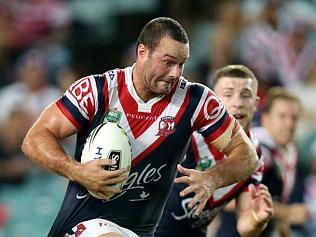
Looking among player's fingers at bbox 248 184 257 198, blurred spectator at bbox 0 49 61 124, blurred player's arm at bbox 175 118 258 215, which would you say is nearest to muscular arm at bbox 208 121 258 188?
blurred player's arm at bbox 175 118 258 215

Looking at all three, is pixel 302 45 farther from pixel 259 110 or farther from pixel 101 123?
pixel 101 123

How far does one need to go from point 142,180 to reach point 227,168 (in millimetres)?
558

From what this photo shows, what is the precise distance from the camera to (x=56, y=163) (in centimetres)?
594

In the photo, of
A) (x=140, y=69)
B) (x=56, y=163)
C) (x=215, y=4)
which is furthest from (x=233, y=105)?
(x=215, y=4)

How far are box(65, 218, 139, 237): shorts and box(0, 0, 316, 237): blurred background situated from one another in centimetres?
495

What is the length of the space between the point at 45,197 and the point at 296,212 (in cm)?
352

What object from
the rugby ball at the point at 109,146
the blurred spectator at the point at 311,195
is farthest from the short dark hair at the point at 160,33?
the blurred spectator at the point at 311,195

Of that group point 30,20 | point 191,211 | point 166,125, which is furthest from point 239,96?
point 30,20

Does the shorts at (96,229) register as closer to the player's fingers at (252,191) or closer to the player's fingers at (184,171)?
the player's fingers at (184,171)

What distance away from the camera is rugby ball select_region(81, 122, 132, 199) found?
5.95 metres

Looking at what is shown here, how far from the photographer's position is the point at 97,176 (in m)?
5.78

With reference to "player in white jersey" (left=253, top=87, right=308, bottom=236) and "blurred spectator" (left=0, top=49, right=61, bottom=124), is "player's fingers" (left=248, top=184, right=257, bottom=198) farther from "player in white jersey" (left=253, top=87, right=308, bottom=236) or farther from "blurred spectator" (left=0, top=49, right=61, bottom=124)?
"blurred spectator" (left=0, top=49, right=61, bottom=124)

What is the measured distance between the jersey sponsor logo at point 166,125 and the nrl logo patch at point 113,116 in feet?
0.93

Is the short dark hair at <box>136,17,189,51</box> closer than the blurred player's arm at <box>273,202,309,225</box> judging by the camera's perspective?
Yes
